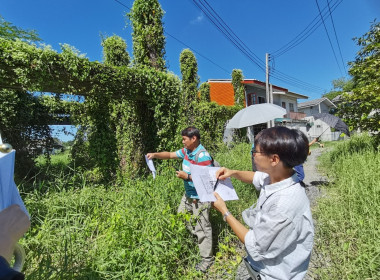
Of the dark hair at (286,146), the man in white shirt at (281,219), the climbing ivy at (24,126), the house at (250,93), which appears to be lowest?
the man in white shirt at (281,219)

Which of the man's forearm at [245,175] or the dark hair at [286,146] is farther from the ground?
the dark hair at [286,146]

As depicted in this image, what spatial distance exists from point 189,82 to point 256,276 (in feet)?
30.7

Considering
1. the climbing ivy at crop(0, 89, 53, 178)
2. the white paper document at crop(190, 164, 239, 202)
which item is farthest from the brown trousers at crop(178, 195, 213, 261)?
the climbing ivy at crop(0, 89, 53, 178)

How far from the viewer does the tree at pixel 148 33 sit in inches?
260

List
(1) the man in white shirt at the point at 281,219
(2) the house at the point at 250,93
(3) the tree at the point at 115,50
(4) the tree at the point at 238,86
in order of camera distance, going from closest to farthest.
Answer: (1) the man in white shirt at the point at 281,219
(3) the tree at the point at 115,50
(4) the tree at the point at 238,86
(2) the house at the point at 250,93

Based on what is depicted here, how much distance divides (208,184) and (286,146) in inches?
38.2

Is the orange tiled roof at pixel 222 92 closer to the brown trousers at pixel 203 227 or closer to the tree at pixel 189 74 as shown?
the tree at pixel 189 74

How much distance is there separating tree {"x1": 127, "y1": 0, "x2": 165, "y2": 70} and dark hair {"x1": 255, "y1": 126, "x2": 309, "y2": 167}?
6064 millimetres

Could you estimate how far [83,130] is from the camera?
26.4ft

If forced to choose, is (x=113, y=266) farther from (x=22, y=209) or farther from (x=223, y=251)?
(x=22, y=209)

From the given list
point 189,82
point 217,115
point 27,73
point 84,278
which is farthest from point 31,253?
point 217,115

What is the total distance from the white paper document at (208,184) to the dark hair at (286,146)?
0.78 m

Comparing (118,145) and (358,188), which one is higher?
(118,145)

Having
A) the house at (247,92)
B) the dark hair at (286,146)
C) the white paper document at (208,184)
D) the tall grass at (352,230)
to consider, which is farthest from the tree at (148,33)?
the house at (247,92)
